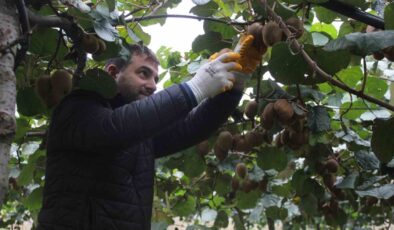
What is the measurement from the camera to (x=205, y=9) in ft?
5.08

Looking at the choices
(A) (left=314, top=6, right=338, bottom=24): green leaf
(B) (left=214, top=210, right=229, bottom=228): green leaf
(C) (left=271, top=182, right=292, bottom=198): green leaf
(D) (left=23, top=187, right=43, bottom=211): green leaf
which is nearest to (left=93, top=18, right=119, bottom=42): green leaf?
(A) (left=314, top=6, right=338, bottom=24): green leaf

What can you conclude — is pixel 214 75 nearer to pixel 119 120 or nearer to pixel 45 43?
pixel 119 120

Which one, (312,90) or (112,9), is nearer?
(112,9)

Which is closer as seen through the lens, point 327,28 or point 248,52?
point 248,52

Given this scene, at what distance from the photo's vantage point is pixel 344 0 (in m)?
1.23

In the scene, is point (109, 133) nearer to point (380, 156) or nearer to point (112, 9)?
point (112, 9)

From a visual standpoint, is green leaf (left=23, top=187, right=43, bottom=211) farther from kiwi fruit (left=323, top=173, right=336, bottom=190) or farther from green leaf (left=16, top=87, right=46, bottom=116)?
kiwi fruit (left=323, top=173, right=336, bottom=190)

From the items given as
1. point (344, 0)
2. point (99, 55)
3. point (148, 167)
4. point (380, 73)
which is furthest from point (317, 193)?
point (99, 55)

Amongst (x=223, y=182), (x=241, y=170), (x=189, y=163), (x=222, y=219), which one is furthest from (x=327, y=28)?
(x=222, y=219)

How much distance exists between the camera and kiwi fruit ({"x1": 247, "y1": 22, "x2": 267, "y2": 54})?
49.3 inches

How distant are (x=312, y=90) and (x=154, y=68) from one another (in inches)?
19.3

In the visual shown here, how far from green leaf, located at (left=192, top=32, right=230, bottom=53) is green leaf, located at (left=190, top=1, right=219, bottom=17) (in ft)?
0.21

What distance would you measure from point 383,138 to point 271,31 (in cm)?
43

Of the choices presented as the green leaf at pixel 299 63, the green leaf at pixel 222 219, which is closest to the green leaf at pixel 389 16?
the green leaf at pixel 299 63
